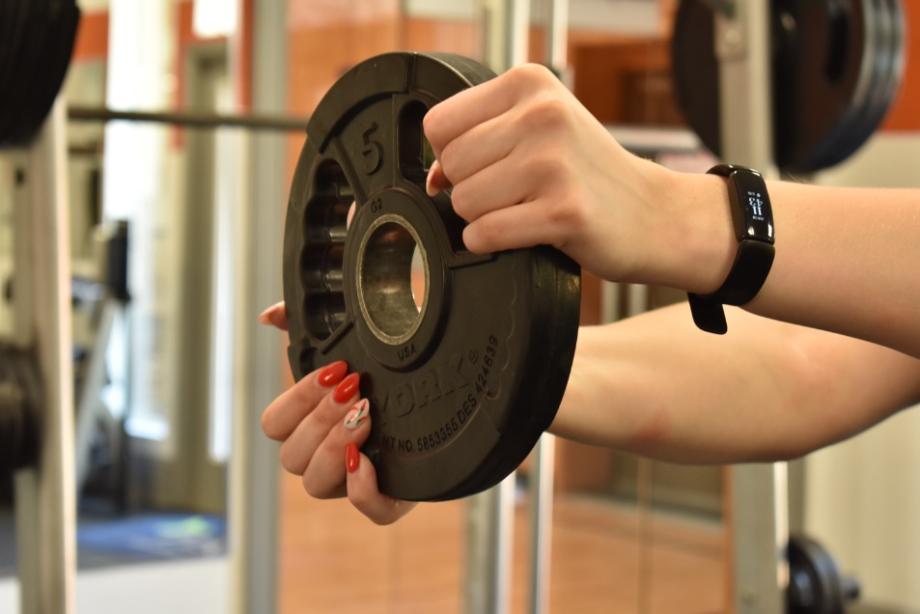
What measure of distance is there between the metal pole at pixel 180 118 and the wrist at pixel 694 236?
1328 millimetres

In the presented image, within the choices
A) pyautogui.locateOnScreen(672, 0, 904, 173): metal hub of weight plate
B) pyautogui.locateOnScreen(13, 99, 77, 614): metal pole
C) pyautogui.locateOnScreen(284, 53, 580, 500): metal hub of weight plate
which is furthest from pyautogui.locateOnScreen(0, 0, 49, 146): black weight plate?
pyautogui.locateOnScreen(672, 0, 904, 173): metal hub of weight plate

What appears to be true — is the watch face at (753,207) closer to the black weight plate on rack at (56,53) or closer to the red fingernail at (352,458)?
the red fingernail at (352,458)

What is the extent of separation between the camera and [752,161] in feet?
7.98

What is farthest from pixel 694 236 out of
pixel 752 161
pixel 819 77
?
pixel 819 77

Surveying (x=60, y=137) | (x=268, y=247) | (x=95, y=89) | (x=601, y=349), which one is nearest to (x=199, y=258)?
(x=268, y=247)

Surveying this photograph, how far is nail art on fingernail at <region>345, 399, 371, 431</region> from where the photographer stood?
0.93 metres

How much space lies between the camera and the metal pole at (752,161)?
2.28 metres

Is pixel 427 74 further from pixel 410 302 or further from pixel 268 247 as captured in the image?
pixel 268 247

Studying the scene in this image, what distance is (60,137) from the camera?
179 cm

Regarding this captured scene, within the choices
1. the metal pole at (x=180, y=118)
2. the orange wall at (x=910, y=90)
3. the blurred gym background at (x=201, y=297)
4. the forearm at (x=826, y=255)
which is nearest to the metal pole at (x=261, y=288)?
the blurred gym background at (x=201, y=297)

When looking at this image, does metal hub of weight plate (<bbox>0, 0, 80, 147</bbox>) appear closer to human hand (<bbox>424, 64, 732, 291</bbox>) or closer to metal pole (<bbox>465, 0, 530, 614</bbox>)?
human hand (<bbox>424, 64, 732, 291</bbox>)

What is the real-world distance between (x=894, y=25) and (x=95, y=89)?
6.67ft

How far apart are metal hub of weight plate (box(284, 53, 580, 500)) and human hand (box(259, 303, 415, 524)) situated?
0.01 meters

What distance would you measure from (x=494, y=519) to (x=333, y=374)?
1.93 meters
